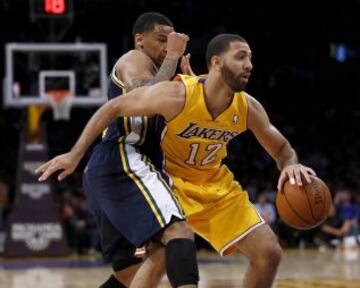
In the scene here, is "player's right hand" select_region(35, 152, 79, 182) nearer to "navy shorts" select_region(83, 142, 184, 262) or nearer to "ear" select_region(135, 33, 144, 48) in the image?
"navy shorts" select_region(83, 142, 184, 262)

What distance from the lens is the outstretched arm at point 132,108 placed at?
439 cm

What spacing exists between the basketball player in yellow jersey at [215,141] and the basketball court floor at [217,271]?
280 cm

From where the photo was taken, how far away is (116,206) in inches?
177

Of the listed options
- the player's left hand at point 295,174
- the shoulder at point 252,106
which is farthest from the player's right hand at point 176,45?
the player's left hand at point 295,174

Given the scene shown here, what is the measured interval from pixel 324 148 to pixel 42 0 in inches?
384

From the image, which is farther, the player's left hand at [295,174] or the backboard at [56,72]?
the backboard at [56,72]

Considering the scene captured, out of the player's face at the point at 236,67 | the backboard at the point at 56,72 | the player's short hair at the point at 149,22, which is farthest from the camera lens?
the backboard at the point at 56,72

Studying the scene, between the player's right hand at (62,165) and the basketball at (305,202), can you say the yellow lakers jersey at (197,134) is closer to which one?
the basketball at (305,202)

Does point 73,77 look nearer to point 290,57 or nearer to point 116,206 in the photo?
point 116,206

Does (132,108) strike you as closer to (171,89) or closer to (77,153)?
(171,89)

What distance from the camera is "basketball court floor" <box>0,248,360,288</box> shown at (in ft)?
25.7

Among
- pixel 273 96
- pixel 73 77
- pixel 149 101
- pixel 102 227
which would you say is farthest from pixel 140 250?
pixel 273 96

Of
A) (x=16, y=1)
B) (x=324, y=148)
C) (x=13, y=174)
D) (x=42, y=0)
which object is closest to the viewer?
(x=42, y=0)

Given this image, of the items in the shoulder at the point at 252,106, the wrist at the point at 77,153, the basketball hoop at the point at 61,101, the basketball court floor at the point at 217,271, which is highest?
the shoulder at the point at 252,106
